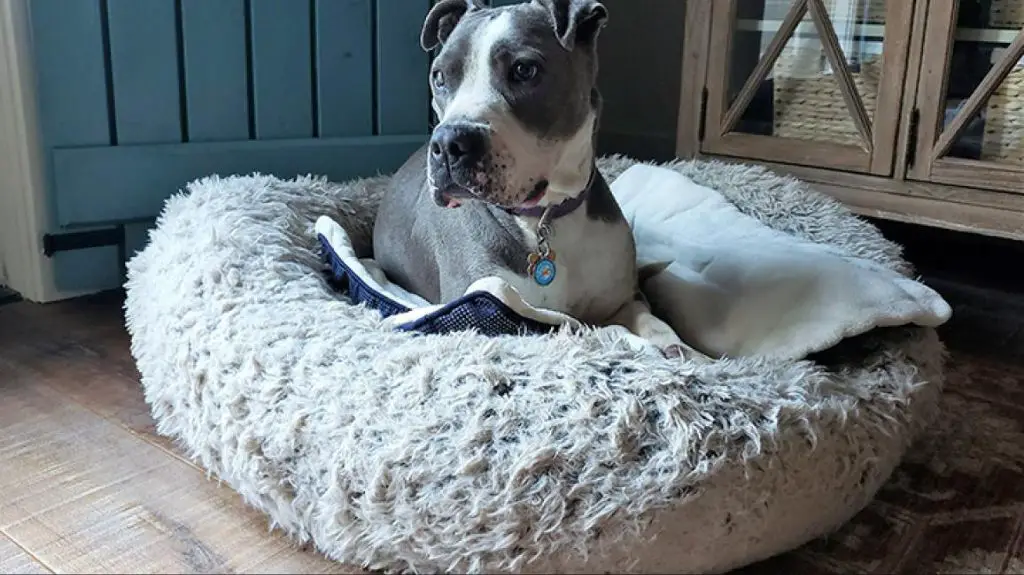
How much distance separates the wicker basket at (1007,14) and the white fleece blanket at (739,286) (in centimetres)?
59

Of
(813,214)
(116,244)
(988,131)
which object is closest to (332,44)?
(116,244)

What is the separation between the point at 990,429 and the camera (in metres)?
1.37

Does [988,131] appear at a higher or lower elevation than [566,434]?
higher

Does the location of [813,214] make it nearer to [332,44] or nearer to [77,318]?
[332,44]

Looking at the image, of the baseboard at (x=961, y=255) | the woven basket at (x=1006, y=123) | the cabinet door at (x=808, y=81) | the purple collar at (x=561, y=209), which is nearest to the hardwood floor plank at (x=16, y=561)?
the purple collar at (x=561, y=209)

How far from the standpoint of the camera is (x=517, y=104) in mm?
1189

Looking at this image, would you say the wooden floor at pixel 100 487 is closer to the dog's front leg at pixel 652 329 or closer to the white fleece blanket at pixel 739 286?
the white fleece blanket at pixel 739 286

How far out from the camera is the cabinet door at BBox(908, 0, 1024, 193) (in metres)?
1.70

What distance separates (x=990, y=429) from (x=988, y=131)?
0.65m

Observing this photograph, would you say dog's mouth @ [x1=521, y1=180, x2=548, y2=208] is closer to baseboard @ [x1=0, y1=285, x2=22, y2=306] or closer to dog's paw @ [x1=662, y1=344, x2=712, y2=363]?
dog's paw @ [x1=662, y1=344, x2=712, y2=363]

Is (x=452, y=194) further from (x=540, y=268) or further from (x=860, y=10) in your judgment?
(x=860, y=10)

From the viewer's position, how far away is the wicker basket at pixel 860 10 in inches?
70.9

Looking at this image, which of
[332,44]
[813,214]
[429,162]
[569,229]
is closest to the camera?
[429,162]

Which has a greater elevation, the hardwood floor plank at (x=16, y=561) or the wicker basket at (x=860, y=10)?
the wicker basket at (x=860, y=10)
